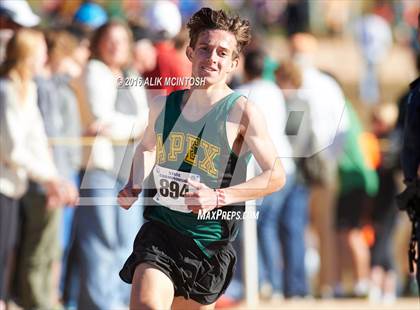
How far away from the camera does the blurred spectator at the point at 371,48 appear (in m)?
A: 17.1

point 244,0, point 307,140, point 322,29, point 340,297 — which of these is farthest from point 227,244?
point 322,29

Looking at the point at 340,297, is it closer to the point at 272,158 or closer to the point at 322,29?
the point at 272,158

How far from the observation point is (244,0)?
60.1 feet

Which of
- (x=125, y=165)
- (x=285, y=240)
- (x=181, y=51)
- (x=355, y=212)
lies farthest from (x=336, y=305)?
(x=125, y=165)

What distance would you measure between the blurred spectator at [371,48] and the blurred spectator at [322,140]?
6.42 metres

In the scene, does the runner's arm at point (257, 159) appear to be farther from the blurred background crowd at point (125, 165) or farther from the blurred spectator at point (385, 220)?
the blurred spectator at point (385, 220)

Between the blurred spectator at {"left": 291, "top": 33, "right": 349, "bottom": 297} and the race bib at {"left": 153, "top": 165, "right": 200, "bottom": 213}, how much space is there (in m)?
2.70

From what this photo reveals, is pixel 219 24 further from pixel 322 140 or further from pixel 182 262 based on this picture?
pixel 322 140

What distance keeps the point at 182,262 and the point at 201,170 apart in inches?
16.3

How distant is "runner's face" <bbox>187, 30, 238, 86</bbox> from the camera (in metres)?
5.46

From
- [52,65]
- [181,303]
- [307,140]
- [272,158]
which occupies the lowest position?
[181,303]

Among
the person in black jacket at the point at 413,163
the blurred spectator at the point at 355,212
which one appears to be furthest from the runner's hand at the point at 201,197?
the blurred spectator at the point at 355,212

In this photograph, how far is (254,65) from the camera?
925 cm

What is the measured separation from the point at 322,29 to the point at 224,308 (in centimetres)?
1277
